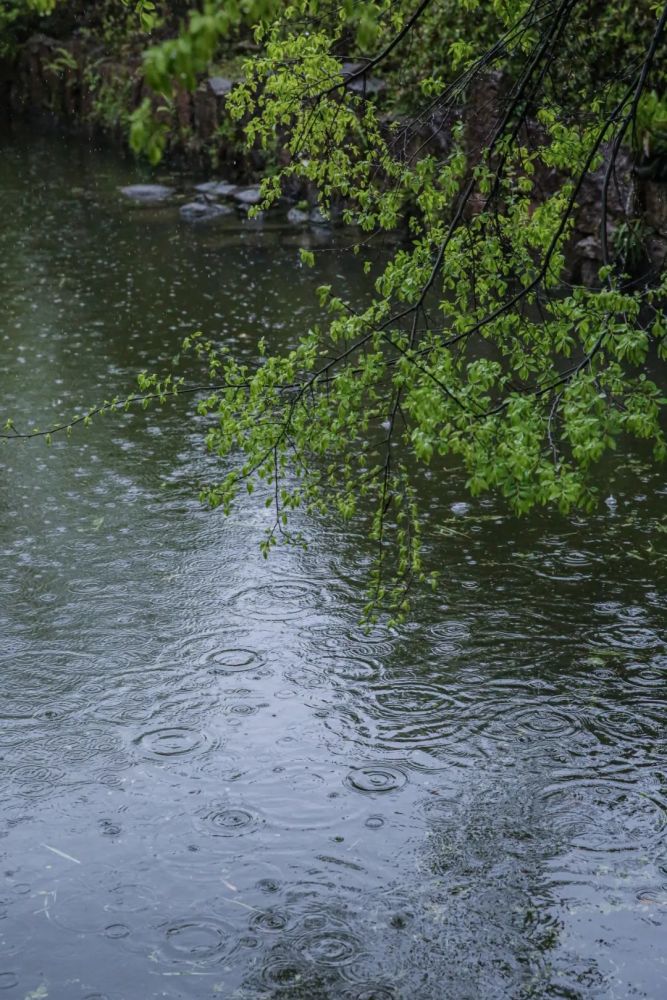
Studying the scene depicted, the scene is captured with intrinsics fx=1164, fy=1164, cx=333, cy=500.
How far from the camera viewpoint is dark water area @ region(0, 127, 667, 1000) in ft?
17.1

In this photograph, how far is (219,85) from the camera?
25.9m

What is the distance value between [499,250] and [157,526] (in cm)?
422

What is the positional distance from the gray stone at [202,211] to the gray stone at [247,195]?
33cm

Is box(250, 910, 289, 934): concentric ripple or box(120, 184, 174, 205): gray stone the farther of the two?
box(120, 184, 174, 205): gray stone

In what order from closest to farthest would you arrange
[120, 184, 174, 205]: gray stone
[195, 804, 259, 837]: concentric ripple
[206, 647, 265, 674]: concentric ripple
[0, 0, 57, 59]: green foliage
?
[195, 804, 259, 837]: concentric ripple < [206, 647, 265, 674]: concentric ripple < [120, 184, 174, 205]: gray stone < [0, 0, 57, 59]: green foliage

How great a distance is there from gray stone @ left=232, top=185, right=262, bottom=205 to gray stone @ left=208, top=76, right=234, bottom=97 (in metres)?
2.95

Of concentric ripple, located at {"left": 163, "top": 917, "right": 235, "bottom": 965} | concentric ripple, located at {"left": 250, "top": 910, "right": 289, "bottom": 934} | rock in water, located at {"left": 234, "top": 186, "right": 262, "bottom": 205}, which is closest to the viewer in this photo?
concentric ripple, located at {"left": 163, "top": 917, "right": 235, "bottom": 965}

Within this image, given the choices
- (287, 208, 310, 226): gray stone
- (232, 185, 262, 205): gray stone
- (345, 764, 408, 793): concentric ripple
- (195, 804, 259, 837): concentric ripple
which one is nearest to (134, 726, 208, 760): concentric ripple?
(195, 804, 259, 837): concentric ripple

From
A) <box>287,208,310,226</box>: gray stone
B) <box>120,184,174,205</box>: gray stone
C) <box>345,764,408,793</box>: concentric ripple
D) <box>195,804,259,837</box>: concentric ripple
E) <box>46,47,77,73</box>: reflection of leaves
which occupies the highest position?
<box>46,47,77,73</box>: reflection of leaves

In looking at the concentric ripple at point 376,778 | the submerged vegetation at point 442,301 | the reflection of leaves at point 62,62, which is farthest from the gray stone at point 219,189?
the concentric ripple at point 376,778

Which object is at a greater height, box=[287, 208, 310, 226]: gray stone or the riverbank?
the riverbank

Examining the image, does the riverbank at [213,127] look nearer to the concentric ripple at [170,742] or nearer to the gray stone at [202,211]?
the gray stone at [202,211]

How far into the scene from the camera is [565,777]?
21.0 feet

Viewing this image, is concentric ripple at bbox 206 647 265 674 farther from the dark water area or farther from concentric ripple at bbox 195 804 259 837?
concentric ripple at bbox 195 804 259 837
